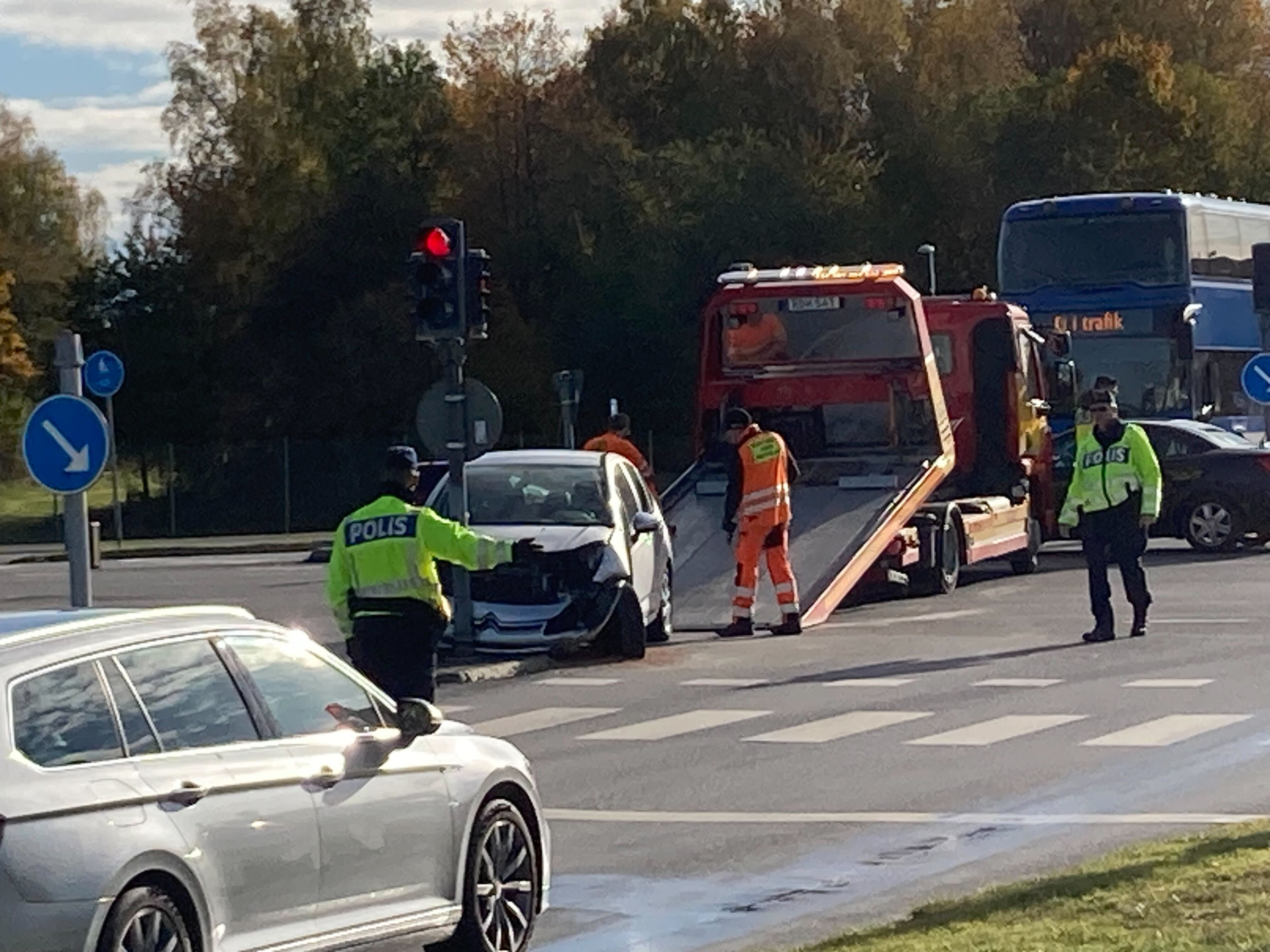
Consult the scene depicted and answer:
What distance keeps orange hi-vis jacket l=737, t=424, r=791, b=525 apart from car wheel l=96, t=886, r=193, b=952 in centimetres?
1466

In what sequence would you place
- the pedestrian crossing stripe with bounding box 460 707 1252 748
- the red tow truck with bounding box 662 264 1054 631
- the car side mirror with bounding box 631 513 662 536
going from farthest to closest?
the red tow truck with bounding box 662 264 1054 631 < the car side mirror with bounding box 631 513 662 536 < the pedestrian crossing stripe with bounding box 460 707 1252 748

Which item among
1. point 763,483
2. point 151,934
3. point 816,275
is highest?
point 816,275

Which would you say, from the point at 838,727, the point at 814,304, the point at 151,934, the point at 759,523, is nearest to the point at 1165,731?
the point at 838,727

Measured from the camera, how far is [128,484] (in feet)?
194

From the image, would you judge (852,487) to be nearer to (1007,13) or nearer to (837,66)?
(837,66)

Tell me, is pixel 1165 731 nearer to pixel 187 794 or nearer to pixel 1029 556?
pixel 187 794

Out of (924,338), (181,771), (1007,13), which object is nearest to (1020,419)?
(924,338)

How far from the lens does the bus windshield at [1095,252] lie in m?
34.4

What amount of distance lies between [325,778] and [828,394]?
61.4ft

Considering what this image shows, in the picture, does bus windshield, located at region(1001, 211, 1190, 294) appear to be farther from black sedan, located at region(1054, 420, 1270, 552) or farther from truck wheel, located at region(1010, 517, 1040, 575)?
truck wheel, located at region(1010, 517, 1040, 575)

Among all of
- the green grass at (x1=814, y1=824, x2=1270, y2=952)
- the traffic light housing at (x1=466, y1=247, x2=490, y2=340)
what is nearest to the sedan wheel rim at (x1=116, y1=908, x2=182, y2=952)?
the green grass at (x1=814, y1=824, x2=1270, y2=952)

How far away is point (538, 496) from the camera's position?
2061 centimetres

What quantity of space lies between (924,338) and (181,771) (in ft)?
62.6

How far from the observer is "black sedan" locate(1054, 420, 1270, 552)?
29.7 m
